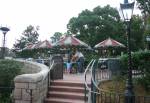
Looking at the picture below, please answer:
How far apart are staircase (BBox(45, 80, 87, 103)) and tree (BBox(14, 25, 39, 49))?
41639 mm

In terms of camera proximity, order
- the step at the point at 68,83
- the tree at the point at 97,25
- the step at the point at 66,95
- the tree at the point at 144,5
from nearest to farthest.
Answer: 1. the step at the point at 66,95
2. the step at the point at 68,83
3. the tree at the point at 144,5
4. the tree at the point at 97,25

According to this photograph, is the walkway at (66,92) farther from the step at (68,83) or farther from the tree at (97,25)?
the tree at (97,25)

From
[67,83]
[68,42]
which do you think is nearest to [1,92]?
[67,83]

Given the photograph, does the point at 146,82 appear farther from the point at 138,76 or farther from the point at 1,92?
the point at 1,92

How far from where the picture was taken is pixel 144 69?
566 inches

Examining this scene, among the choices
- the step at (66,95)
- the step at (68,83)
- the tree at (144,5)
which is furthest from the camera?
the tree at (144,5)

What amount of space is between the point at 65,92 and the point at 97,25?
41.7 m

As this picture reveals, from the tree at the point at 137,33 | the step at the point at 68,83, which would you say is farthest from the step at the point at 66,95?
the tree at the point at 137,33

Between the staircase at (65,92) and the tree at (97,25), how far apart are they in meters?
38.3

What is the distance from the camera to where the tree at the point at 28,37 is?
2176 inches

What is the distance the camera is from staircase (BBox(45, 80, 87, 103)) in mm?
12531

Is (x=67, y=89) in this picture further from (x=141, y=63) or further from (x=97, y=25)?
(x=97, y=25)

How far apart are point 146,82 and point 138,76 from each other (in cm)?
111

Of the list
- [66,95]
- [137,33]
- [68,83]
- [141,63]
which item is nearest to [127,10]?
[66,95]
